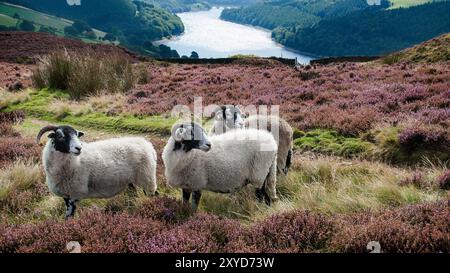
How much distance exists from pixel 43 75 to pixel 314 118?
1760 cm

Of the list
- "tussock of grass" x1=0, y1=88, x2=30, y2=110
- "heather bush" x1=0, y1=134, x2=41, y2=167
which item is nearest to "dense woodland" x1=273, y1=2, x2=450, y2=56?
"tussock of grass" x1=0, y1=88, x2=30, y2=110

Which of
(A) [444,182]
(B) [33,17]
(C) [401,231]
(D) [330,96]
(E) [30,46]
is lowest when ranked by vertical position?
(A) [444,182]

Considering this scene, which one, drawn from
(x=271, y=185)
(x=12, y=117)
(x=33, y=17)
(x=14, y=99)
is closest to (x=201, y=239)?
(x=271, y=185)

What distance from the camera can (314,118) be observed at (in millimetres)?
13602

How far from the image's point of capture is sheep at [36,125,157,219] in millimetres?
6750

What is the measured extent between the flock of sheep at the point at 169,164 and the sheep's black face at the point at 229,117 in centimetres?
161

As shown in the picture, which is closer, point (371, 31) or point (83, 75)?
point (83, 75)

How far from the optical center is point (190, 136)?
6746 mm

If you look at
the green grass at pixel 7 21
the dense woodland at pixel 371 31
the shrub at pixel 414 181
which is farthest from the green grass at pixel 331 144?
the dense woodland at pixel 371 31

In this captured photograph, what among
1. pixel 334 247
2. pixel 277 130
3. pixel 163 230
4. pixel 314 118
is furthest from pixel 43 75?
pixel 334 247

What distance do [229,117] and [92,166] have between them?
139 inches

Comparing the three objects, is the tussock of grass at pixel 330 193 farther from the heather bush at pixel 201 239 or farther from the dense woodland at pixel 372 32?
the dense woodland at pixel 372 32

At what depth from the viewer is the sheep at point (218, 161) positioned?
681cm

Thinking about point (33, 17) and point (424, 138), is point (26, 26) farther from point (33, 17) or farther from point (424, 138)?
point (424, 138)
